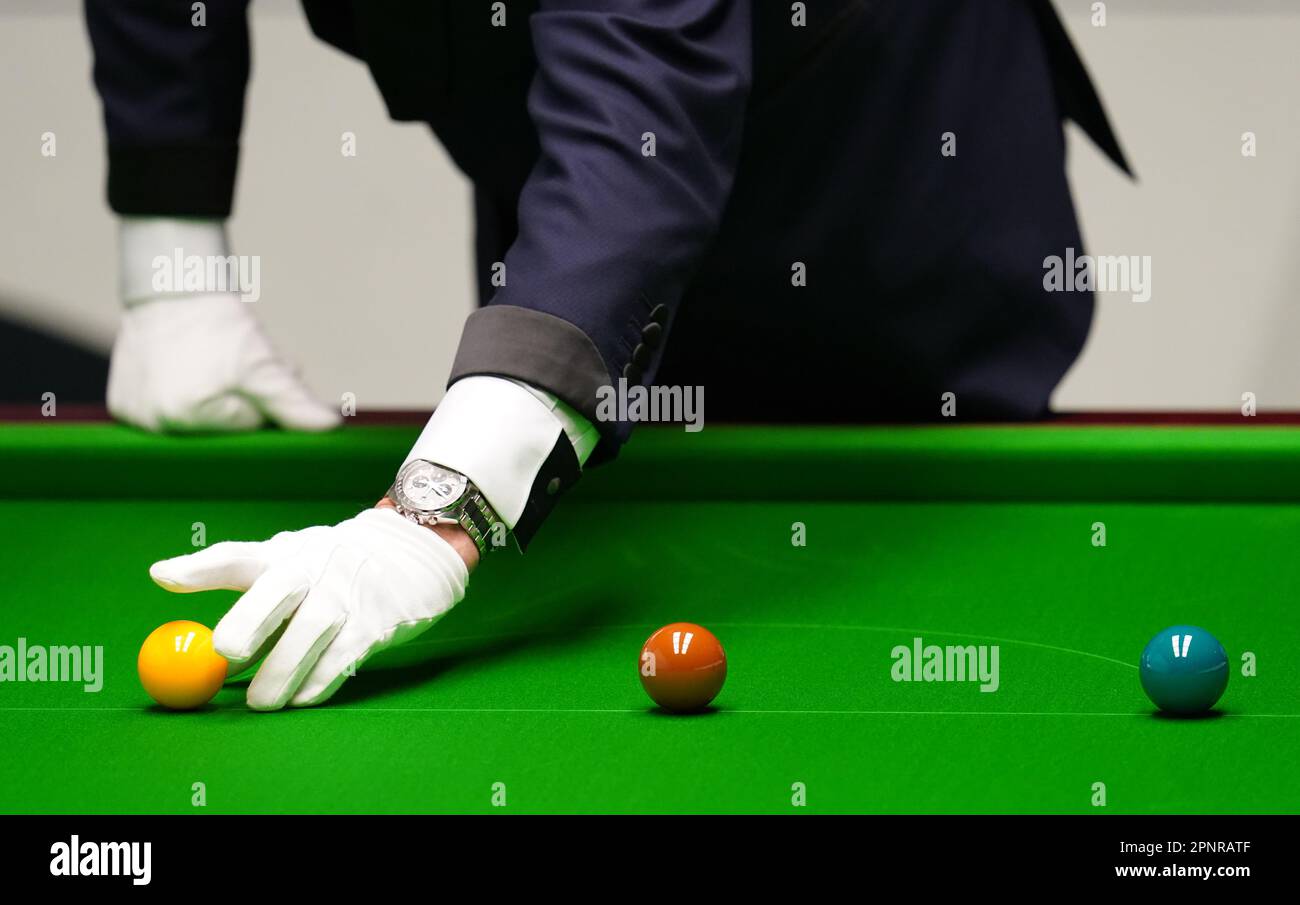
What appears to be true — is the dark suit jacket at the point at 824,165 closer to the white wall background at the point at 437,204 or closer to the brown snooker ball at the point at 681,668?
the brown snooker ball at the point at 681,668

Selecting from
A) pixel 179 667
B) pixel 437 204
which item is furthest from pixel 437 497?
pixel 437 204

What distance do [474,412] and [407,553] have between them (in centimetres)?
17

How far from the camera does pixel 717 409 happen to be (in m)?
2.72

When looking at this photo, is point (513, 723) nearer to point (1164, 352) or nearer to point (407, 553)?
point (407, 553)

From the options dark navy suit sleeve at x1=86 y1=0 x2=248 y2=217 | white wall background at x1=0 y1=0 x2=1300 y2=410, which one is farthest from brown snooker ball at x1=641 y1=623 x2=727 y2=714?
white wall background at x1=0 y1=0 x2=1300 y2=410

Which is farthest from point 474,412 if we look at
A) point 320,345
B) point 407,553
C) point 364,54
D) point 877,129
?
point 320,345

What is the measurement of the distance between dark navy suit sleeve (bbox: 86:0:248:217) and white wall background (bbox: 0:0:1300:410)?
9.37ft

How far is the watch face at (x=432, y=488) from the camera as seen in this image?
1.66 m

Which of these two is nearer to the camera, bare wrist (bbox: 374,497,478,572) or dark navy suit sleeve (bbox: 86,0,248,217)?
bare wrist (bbox: 374,497,478,572)

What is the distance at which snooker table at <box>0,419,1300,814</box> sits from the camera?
121 centimetres

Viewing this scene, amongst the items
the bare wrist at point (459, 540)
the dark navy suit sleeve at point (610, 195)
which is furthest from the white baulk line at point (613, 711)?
the dark navy suit sleeve at point (610, 195)

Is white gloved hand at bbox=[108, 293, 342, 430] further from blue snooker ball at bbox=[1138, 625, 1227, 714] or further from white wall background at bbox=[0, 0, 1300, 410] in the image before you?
white wall background at bbox=[0, 0, 1300, 410]

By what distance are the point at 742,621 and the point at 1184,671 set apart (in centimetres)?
57

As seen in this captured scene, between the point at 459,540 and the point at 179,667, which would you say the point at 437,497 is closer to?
the point at 459,540
